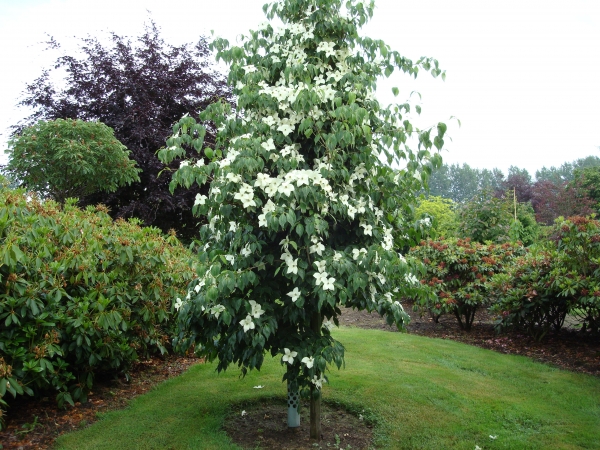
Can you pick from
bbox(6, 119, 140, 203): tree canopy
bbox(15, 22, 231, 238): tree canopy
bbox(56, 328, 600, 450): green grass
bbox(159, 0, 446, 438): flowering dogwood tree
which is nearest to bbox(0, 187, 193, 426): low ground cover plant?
bbox(56, 328, 600, 450): green grass

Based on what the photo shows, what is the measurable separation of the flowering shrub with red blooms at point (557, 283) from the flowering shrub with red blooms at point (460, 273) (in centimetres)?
48

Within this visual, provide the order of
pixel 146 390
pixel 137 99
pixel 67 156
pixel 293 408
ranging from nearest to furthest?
pixel 293 408
pixel 146 390
pixel 67 156
pixel 137 99

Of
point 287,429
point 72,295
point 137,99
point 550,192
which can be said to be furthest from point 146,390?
point 550,192

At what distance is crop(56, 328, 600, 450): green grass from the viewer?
333 centimetres

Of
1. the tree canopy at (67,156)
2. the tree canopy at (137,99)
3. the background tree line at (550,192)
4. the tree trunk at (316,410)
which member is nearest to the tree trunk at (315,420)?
the tree trunk at (316,410)

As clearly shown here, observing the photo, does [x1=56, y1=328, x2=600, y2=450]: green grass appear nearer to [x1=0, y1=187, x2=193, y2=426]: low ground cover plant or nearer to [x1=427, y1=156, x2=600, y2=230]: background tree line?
[x1=0, y1=187, x2=193, y2=426]: low ground cover plant

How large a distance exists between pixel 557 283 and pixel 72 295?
16.5 feet

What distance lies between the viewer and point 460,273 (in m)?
7.34

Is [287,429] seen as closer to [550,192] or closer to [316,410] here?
[316,410]

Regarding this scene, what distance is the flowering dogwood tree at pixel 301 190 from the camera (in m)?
2.68

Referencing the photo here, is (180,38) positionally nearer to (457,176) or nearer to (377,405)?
(377,405)

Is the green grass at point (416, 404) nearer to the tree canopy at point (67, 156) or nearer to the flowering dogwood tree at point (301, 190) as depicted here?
the flowering dogwood tree at point (301, 190)

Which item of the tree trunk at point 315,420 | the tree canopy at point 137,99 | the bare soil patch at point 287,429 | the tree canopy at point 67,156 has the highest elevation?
the tree canopy at point 137,99

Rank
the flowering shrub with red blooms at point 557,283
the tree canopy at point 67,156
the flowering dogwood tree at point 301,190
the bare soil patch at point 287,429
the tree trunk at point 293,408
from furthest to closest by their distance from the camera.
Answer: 1. the tree canopy at point 67,156
2. the flowering shrub with red blooms at point 557,283
3. the tree trunk at point 293,408
4. the bare soil patch at point 287,429
5. the flowering dogwood tree at point 301,190
